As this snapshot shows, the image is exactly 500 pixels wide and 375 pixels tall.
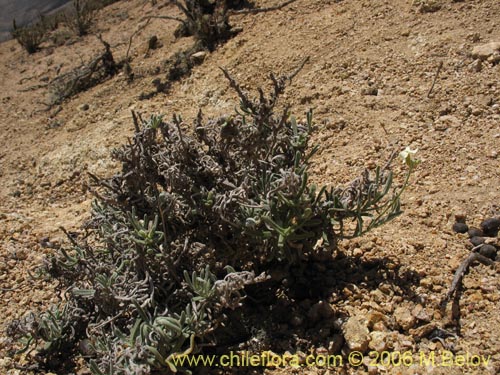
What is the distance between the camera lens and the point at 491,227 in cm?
223

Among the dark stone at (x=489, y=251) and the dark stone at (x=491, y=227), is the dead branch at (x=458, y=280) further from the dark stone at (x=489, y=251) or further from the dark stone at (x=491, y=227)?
the dark stone at (x=491, y=227)

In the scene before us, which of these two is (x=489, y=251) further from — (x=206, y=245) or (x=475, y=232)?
(x=206, y=245)

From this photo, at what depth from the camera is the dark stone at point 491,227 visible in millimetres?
2230

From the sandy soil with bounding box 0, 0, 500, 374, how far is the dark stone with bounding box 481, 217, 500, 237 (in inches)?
2.6

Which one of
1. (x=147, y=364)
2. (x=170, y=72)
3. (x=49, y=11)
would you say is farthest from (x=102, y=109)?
(x=49, y=11)

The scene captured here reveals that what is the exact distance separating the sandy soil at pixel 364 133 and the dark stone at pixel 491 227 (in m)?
0.07

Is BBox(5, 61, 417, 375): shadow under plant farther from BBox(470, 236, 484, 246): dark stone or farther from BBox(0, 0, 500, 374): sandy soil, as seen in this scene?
BBox(470, 236, 484, 246): dark stone

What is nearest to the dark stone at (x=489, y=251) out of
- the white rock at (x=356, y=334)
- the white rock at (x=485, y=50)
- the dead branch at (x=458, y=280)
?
the dead branch at (x=458, y=280)

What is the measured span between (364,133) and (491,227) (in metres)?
1.12

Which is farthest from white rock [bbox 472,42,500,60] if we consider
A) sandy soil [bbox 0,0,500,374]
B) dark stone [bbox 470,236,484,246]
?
dark stone [bbox 470,236,484,246]

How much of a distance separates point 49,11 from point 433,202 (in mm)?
10738

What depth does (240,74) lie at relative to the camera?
14.3ft

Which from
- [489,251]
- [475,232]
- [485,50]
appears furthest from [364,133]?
[489,251]

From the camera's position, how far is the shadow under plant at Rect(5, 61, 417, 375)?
6.16ft
